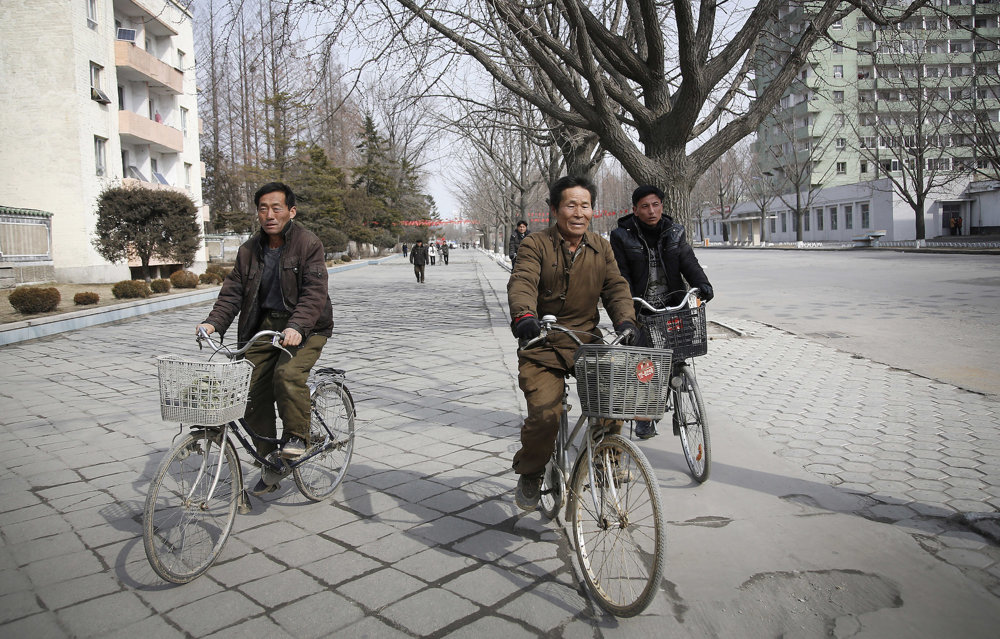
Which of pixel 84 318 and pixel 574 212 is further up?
pixel 574 212

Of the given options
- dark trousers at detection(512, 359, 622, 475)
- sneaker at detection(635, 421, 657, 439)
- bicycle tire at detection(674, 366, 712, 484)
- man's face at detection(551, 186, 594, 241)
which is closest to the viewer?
dark trousers at detection(512, 359, 622, 475)

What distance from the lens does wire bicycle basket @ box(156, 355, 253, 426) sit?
10.6 feet

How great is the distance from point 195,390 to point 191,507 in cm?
64

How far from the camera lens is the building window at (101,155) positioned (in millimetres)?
29141

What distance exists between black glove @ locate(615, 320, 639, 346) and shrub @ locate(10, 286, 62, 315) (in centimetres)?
1515

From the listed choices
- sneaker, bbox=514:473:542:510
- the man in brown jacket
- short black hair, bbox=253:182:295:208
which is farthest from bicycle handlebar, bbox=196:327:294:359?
sneaker, bbox=514:473:542:510

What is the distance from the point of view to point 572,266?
3.65 meters

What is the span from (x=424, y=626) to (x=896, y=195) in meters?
59.3

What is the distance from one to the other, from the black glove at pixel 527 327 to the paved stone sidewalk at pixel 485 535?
1192 millimetres

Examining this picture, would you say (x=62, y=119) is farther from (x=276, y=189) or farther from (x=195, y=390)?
(x=195, y=390)

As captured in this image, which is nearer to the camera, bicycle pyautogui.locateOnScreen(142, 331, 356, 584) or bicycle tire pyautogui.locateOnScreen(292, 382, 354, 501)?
bicycle pyautogui.locateOnScreen(142, 331, 356, 584)

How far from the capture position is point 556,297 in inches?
145

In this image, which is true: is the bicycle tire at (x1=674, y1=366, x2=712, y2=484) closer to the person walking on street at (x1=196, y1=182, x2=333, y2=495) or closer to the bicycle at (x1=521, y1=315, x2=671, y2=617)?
the bicycle at (x1=521, y1=315, x2=671, y2=617)

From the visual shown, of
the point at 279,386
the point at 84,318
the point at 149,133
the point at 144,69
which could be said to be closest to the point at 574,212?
the point at 279,386
